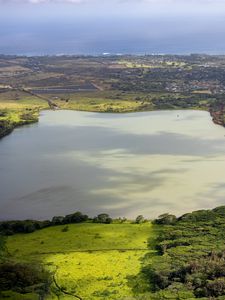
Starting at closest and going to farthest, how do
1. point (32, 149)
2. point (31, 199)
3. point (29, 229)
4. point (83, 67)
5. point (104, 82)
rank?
point (29, 229), point (31, 199), point (32, 149), point (104, 82), point (83, 67)

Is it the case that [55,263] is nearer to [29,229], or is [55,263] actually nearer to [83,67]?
[29,229]

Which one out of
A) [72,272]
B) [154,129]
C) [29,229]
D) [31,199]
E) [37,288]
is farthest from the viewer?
[154,129]

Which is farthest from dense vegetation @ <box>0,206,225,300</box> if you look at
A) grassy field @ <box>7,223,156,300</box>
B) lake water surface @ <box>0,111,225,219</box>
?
lake water surface @ <box>0,111,225,219</box>

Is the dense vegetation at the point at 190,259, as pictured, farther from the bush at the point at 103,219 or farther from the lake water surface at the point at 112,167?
the lake water surface at the point at 112,167

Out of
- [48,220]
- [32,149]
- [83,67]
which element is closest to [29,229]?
[48,220]

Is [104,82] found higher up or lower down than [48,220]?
higher up

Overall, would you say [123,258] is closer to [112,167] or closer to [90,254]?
[90,254]
